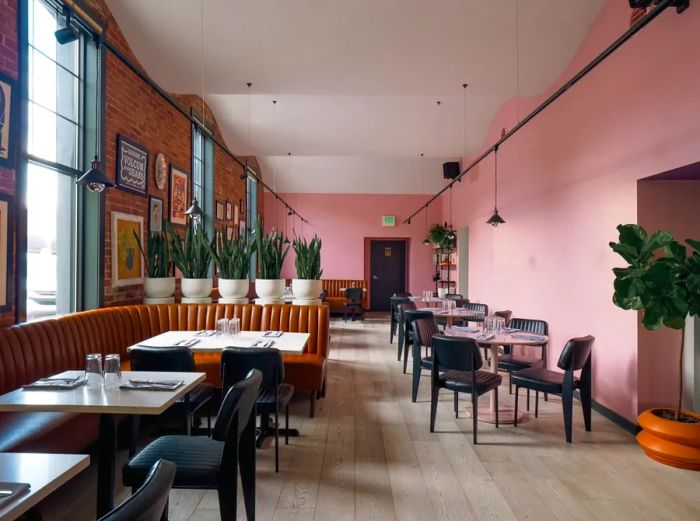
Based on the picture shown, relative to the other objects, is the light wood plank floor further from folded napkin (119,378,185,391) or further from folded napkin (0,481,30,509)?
folded napkin (0,481,30,509)

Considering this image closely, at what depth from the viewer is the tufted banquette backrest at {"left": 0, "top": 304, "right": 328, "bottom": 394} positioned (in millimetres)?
3264

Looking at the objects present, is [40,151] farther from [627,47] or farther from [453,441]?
[627,47]

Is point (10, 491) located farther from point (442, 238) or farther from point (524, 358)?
point (442, 238)

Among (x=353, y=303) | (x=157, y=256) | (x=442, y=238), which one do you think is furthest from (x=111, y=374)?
(x=442, y=238)

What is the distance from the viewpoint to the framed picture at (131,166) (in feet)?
17.0

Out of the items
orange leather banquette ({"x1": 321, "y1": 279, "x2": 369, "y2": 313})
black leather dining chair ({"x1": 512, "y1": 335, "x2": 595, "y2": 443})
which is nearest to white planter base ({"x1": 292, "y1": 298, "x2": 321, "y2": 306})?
black leather dining chair ({"x1": 512, "y1": 335, "x2": 595, "y2": 443})

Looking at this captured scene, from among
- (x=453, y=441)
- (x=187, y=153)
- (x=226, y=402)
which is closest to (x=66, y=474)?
(x=226, y=402)

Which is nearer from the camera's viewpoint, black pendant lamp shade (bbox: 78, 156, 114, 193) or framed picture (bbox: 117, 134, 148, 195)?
black pendant lamp shade (bbox: 78, 156, 114, 193)

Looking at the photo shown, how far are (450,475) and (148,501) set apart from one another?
8.55ft

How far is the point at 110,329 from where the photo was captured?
441 centimetres

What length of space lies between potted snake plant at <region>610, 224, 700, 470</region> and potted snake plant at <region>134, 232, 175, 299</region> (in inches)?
180

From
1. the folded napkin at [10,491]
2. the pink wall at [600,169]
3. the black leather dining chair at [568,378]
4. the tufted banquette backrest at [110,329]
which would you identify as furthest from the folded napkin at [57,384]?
the pink wall at [600,169]

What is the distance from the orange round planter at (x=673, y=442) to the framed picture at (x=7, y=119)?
5.34m

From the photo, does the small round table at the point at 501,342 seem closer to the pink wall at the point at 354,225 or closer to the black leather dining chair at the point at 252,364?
the black leather dining chair at the point at 252,364
